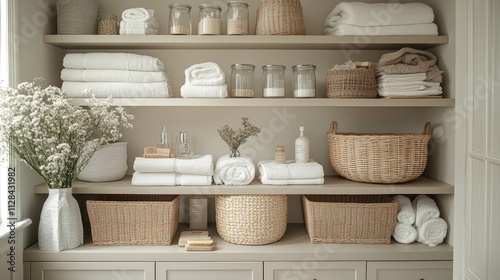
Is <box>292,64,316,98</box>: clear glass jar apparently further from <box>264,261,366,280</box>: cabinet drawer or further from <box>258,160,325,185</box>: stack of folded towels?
<box>264,261,366,280</box>: cabinet drawer

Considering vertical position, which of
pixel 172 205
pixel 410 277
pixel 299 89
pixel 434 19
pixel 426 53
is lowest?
pixel 410 277

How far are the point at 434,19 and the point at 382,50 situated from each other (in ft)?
1.06

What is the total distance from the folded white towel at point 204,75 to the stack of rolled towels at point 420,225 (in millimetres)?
1157

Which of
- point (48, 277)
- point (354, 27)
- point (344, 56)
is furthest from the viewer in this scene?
point (344, 56)

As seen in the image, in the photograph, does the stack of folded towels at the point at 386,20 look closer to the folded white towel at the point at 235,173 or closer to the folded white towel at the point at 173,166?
the folded white towel at the point at 235,173

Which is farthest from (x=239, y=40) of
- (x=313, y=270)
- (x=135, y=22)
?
(x=313, y=270)

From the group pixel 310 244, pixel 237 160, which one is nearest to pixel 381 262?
pixel 310 244

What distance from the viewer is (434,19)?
2.51 metres

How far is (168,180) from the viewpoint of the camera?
233 cm

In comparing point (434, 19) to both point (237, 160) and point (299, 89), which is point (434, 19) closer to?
point (299, 89)

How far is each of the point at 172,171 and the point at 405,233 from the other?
1.23m

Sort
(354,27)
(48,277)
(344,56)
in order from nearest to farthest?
1. (48,277)
2. (354,27)
3. (344,56)

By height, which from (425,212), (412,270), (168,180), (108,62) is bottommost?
(412,270)

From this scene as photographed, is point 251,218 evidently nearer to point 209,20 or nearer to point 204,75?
point 204,75
